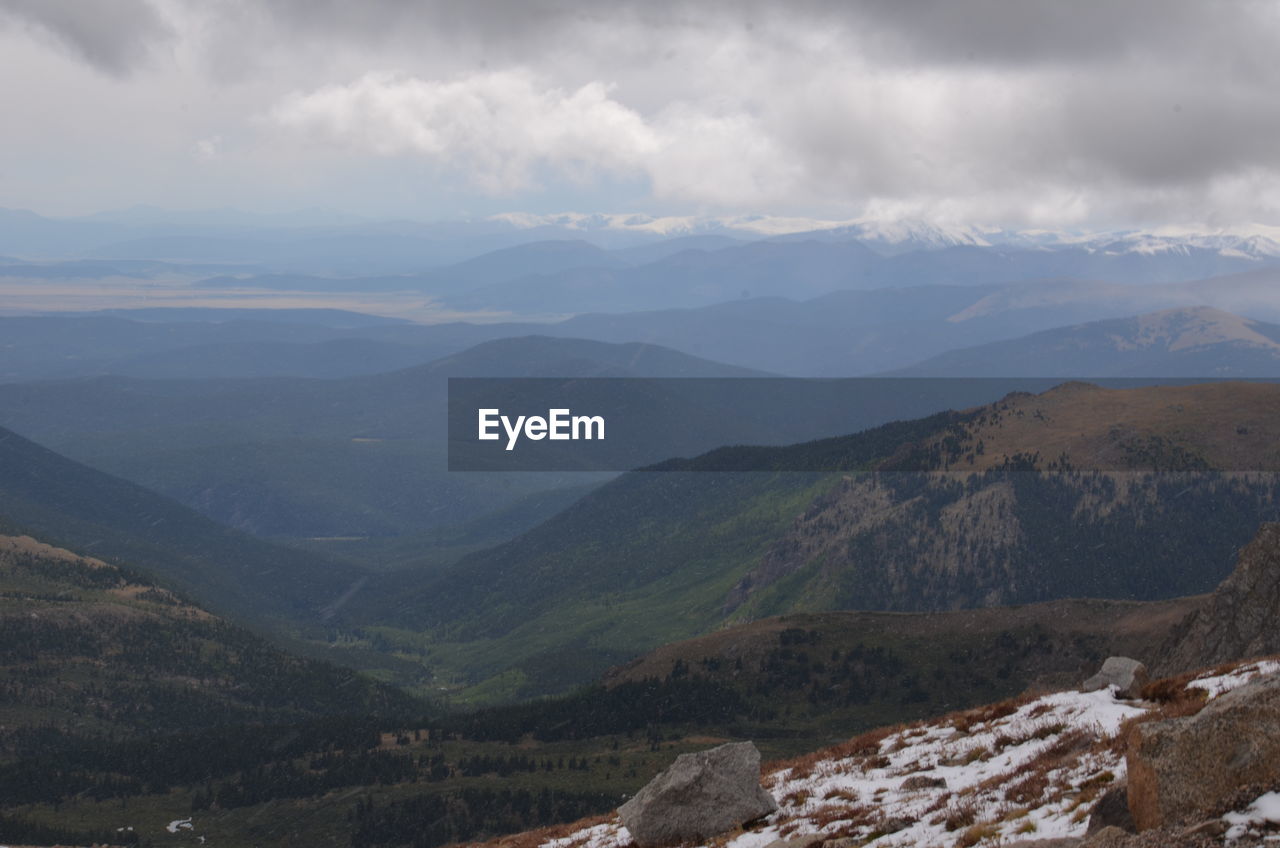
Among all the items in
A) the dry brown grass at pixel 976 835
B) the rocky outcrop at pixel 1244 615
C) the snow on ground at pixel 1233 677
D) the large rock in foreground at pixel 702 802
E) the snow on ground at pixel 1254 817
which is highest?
the snow on ground at pixel 1254 817

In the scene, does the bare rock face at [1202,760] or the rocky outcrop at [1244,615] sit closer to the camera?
the bare rock face at [1202,760]

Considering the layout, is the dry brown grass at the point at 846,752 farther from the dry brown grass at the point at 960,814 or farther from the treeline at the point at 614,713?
the treeline at the point at 614,713

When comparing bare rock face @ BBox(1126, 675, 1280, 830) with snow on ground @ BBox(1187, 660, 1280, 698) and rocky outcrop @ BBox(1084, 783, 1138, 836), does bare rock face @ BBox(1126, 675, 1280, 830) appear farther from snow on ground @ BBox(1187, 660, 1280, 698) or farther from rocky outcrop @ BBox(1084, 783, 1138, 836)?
snow on ground @ BBox(1187, 660, 1280, 698)

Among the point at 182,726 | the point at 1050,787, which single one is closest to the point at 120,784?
the point at 182,726

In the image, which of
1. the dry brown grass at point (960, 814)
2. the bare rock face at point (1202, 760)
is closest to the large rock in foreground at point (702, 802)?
the dry brown grass at point (960, 814)

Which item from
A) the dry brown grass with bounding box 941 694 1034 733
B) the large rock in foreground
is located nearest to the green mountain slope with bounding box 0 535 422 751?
the large rock in foreground
